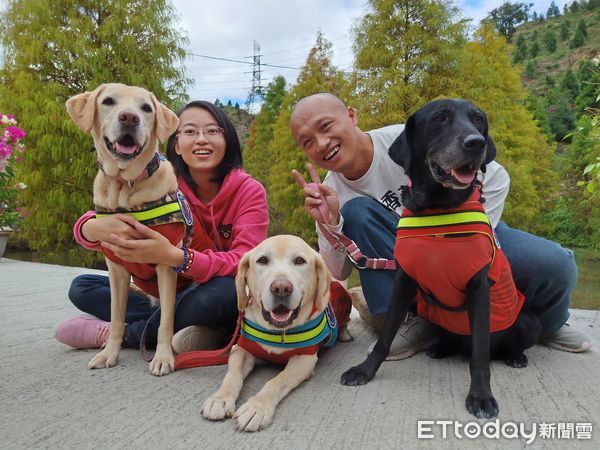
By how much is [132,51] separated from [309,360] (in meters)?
10.2

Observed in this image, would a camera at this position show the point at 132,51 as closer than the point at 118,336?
No

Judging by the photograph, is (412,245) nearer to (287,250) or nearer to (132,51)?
(287,250)

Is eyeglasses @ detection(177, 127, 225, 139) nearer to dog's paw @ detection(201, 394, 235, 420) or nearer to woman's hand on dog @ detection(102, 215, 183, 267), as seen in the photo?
woman's hand on dog @ detection(102, 215, 183, 267)

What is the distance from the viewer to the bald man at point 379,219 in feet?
8.18

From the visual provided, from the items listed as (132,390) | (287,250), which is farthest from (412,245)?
(132,390)

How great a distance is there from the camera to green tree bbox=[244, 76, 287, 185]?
22.4m

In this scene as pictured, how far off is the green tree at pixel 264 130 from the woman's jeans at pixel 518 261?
19060mm

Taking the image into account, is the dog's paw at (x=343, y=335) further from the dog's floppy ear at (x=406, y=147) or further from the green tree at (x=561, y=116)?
the green tree at (x=561, y=116)

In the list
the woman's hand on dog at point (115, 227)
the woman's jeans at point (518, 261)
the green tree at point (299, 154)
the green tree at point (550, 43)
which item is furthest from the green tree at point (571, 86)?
the woman's hand on dog at point (115, 227)

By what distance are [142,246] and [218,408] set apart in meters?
0.90

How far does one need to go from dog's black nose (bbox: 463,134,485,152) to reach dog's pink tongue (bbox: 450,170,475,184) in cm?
12

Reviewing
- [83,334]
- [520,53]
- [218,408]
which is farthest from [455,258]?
[520,53]

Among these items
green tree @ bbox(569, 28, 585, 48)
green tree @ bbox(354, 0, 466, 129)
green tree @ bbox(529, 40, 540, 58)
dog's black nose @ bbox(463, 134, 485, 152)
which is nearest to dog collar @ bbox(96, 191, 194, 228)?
dog's black nose @ bbox(463, 134, 485, 152)

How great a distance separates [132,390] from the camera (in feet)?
6.72
